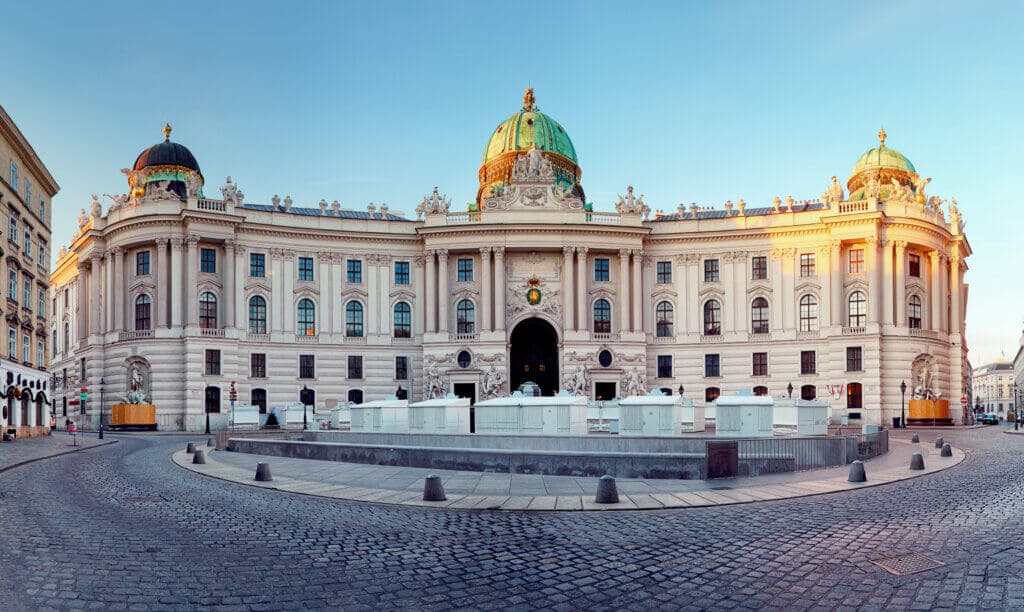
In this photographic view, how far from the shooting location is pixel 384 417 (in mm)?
38969

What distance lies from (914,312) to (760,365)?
13.8 metres

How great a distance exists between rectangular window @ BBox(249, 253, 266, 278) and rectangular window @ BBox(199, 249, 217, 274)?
280cm

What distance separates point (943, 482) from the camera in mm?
19703

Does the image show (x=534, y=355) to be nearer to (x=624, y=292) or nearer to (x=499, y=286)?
(x=499, y=286)

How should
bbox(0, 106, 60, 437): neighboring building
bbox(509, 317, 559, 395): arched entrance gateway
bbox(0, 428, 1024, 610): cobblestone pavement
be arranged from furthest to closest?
1. bbox(509, 317, 559, 395): arched entrance gateway
2. bbox(0, 106, 60, 437): neighboring building
3. bbox(0, 428, 1024, 610): cobblestone pavement

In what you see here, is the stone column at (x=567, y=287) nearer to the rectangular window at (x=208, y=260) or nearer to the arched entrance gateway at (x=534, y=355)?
the arched entrance gateway at (x=534, y=355)

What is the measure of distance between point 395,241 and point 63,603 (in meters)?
58.9

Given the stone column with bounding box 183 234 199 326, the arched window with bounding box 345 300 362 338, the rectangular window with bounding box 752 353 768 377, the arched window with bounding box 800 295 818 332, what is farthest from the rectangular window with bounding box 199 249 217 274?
the arched window with bounding box 800 295 818 332

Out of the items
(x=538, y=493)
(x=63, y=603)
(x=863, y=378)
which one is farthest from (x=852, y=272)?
(x=63, y=603)

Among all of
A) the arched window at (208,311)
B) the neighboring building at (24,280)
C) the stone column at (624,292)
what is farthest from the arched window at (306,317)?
the stone column at (624,292)

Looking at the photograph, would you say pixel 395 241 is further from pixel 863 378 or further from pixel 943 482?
pixel 943 482

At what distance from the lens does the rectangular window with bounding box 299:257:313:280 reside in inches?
Result: 2544

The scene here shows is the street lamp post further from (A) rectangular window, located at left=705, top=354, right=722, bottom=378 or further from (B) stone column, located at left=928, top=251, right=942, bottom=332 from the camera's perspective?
(A) rectangular window, located at left=705, top=354, right=722, bottom=378

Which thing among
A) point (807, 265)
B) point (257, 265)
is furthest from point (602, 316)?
point (257, 265)
